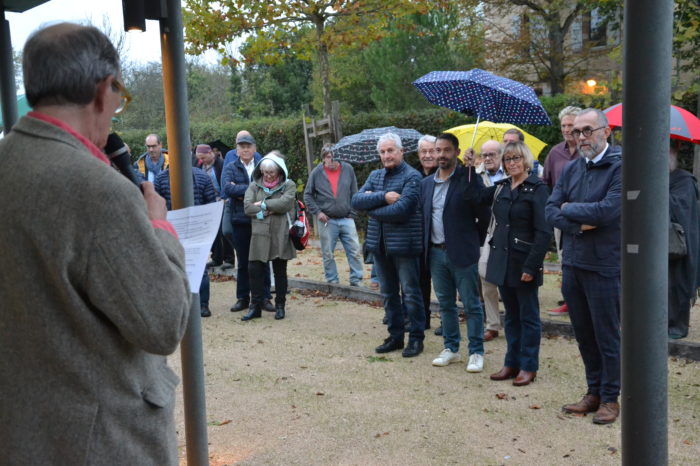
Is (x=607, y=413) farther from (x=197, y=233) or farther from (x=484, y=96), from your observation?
(x=484, y=96)

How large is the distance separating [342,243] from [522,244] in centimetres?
507

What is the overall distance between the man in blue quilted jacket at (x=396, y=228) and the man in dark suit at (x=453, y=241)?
0.41 ft

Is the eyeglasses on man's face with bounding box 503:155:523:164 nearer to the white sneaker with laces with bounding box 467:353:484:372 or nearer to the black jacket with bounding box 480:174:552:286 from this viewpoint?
the black jacket with bounding box 480:174:552:286

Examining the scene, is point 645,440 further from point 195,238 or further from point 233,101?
point 233,101

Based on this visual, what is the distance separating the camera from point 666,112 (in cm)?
234

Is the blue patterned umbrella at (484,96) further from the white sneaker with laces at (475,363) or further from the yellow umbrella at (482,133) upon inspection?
the white sneaker with laces at (475,363)

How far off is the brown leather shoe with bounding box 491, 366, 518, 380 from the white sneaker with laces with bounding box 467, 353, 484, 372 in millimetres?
217

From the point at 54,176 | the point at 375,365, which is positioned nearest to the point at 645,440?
the point at 54,176

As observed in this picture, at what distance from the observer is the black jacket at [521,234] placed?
5.74 meters

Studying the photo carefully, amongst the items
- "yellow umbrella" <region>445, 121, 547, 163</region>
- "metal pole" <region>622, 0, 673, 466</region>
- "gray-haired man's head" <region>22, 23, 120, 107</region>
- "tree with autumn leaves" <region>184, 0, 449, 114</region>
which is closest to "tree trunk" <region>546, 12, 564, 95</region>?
"tree with autumn leaves" <region>184, 0, 449, 114</region>

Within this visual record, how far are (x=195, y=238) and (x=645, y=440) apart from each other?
1721 millimetres

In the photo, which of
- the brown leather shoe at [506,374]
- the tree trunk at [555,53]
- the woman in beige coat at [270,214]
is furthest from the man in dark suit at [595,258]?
the tree trunk at [555,53]

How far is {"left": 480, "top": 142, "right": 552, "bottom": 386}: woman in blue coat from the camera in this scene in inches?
227

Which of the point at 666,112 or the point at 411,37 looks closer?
the point at 666,112
